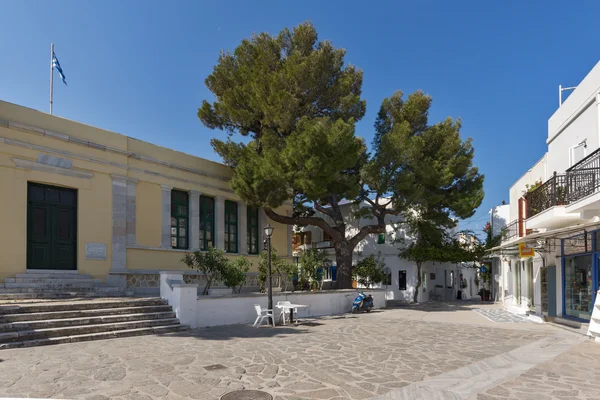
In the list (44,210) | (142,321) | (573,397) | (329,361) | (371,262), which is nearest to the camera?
(573,397)

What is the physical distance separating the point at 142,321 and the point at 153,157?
7.52 meters

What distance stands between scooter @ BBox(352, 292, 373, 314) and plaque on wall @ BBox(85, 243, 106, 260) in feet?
31.8

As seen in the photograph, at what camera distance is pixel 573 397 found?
631cm

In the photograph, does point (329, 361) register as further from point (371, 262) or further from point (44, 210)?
point (371, 262)

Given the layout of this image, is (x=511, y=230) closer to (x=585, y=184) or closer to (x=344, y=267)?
(x=344, y=267)

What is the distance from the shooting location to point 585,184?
464 inches

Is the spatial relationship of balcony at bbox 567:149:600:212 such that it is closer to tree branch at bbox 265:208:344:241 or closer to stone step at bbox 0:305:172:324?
tree branch at bbox 265:208:344:241

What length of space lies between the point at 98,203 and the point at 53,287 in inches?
125

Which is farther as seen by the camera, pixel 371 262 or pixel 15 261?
pixel 371 262

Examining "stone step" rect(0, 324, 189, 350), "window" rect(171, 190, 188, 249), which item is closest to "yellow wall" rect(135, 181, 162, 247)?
"window" rect(171, 190, 188, 249)

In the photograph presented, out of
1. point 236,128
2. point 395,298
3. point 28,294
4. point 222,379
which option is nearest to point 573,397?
point 222,379

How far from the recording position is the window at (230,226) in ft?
67.6

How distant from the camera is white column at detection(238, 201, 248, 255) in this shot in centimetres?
2097

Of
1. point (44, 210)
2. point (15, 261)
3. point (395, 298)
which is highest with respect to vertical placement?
point (44, 210)
